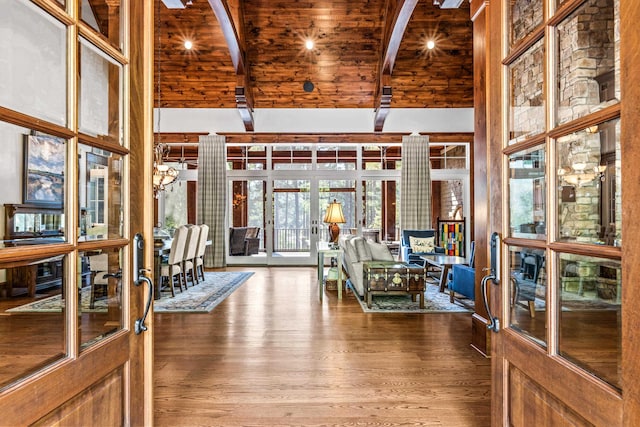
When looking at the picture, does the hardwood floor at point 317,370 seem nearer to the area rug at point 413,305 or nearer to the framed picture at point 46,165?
the area rug at point 413,305

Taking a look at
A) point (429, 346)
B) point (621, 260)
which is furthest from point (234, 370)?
point (621, 260)

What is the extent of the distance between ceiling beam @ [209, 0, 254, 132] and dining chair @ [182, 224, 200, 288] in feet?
9.54

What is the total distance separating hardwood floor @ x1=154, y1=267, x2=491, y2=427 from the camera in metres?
2.15

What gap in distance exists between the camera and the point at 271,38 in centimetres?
752

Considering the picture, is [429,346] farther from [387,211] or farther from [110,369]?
[387,211]

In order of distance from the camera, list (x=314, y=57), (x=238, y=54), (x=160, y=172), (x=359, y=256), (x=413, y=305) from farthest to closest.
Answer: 1. (x=314, y=57)
2. (x=238, y=54)
3. (x=160, y=172)
4. (x=359, y=256)
5. (x=413, y=305)

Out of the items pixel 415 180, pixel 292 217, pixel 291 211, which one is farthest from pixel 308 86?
pixel 415 180

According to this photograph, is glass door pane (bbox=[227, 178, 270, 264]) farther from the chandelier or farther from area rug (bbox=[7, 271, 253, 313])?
the chandelier

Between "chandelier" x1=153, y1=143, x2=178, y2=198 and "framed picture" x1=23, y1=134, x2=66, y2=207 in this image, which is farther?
"chandelier" x1=153, y1=143, x2=178, y2=198

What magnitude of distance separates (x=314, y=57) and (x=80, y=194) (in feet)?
24.5

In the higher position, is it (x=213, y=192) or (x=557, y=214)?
(x=213, y=192)

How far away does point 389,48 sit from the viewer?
628cm

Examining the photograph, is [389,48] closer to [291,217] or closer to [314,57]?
[314,57]

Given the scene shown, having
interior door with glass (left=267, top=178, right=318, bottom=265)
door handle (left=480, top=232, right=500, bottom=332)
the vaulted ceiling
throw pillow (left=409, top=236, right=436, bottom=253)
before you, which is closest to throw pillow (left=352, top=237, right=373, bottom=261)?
throw pillow (left=409, top=236, right=436, bottom=253)
